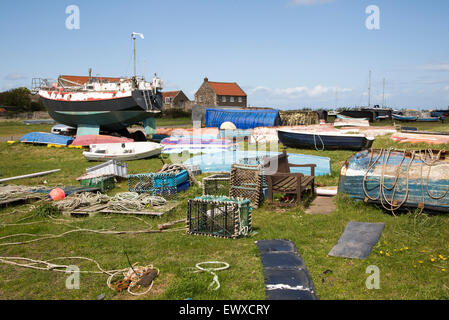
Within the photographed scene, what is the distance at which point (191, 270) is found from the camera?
5.70m

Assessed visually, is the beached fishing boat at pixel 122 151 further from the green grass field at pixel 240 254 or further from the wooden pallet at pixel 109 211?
the wooden pallet at pixel 109 211

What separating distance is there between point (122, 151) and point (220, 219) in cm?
1359

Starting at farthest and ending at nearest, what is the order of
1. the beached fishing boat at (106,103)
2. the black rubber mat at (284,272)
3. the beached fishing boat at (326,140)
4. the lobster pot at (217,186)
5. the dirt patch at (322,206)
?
the beached fishing boat at (106,103), the beached fishing boat at (326,140), the lobster pot at (217,186), the dirt patch at (322,206), the black rubber mat at (284,272)

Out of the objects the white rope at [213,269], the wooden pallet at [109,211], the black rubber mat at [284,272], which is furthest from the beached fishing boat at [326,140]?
the white rope at [213,269]

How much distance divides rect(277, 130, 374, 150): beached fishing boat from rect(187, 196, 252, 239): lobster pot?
48.7ft

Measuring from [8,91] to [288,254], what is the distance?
80836mm

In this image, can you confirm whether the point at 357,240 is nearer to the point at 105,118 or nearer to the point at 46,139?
the point at 46,139

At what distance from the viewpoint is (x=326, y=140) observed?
2161 cm

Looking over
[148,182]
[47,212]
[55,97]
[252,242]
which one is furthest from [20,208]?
[55,97]

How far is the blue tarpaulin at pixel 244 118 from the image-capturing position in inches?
1356

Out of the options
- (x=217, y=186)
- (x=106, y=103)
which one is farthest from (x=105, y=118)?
(x=217, y=186)

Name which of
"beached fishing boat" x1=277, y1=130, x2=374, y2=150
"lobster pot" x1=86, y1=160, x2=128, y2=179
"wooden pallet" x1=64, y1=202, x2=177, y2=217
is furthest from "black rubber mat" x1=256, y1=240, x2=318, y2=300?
"beached fishing boat" x1=277, y1=130, x2=374, y2=150

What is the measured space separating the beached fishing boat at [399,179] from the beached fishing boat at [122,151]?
12.6 metres
